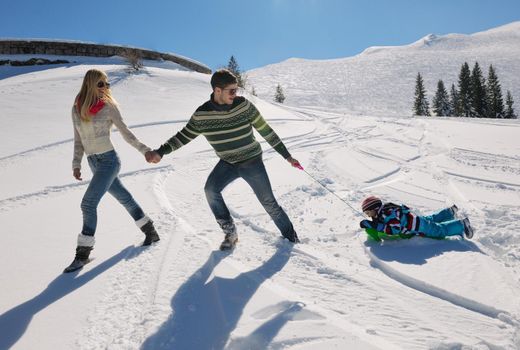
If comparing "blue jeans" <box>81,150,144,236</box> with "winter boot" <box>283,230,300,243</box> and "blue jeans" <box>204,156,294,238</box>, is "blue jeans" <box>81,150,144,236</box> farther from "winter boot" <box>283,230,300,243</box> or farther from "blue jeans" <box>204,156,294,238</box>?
"winter boot" <box>283,230,300,243</box>

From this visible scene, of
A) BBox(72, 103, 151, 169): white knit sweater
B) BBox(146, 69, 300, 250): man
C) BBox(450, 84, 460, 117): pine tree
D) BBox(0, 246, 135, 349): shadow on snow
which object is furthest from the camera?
BBox(450, 84, 460, 117): pine tree

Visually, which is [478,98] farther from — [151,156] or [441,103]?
[151,156]

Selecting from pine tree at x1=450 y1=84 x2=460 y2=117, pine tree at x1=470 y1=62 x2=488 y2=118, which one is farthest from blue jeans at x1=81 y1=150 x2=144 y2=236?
pine tree at x1=450 y1=84 x2=460 y2=117

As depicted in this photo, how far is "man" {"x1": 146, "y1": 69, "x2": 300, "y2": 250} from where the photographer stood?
131 inches

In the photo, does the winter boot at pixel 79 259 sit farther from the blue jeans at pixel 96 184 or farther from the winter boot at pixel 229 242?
the winter boot at pixel 229 242

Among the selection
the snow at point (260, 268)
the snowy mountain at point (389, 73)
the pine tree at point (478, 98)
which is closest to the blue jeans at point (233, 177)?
the snow at point (260, 268)

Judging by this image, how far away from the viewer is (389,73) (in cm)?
6938

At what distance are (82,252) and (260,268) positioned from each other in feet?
5.23

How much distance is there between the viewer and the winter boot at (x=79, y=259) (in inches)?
122

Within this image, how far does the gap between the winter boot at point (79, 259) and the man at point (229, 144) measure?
38.9 inches

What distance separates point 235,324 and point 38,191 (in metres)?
4.60

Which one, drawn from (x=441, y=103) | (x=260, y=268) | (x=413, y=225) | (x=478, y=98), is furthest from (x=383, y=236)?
(x=441, y=103)

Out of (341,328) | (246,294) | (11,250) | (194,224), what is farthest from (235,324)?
(11,250)

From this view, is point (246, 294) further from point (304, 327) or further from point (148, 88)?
point (148, 88)
